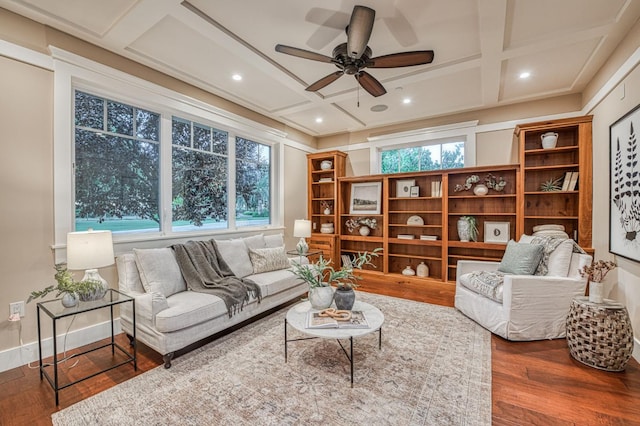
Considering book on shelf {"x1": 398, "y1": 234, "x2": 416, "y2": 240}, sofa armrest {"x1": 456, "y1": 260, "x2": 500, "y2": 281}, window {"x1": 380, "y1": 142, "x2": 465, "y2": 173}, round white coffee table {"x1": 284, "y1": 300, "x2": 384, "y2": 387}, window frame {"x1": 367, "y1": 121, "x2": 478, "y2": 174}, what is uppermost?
window frame {"x1": 367, "y1": 121, "x2": 478, "y2": 174}

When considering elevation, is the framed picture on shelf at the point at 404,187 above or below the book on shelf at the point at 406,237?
above

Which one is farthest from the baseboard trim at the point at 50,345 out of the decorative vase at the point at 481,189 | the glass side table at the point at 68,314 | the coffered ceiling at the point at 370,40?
the decorative vase at the point at 481,189

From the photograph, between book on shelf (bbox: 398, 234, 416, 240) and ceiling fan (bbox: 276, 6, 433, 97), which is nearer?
ceiling fan (bbox: 276, 6, 433, 97)

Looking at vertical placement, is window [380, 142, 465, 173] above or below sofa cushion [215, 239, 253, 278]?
above

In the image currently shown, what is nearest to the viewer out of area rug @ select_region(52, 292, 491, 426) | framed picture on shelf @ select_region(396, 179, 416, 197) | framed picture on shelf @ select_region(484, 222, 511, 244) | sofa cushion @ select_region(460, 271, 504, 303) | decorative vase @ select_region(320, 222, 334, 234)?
area rug @ select_region(52, 292, 491, 426)

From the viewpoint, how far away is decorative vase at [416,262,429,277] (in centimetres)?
495

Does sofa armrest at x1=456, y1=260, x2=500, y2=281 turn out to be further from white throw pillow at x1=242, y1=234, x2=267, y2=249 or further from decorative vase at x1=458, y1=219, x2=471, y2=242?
white throw pillow at x1=242, y1=234, x2=267, y2=249

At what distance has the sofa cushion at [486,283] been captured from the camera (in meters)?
3.02

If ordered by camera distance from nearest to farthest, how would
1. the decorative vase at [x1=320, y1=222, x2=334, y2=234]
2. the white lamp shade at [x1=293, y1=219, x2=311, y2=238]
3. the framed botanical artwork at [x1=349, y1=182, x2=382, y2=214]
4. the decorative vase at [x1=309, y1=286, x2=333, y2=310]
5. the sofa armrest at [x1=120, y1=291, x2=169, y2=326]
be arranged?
the sofa armrest at [x1=120, y1=291, x2=169, y2=326] < the decorative vase at [x1=309, y1=286, x2=333, y2=310] < the white lamp shade at [x1=293, y1=219, x2=311, y2=238] < the framed botanical artwork at [x1=349, y1=182, x2=382, y2=214] < the decorative vase at [x1=320, y1=222, x2=334, y2=234]

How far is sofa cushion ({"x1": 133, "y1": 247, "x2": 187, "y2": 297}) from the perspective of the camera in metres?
2.76

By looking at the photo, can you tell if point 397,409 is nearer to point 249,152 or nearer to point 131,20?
point 131,20

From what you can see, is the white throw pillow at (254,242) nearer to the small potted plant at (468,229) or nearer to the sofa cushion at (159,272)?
the sofa cushion at (159,272)

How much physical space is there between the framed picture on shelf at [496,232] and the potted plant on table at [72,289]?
485 centimetres

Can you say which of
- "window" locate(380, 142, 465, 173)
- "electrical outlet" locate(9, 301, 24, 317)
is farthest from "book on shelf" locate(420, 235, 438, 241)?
"electrical outlet" locate(9, 301, 24, 317)
